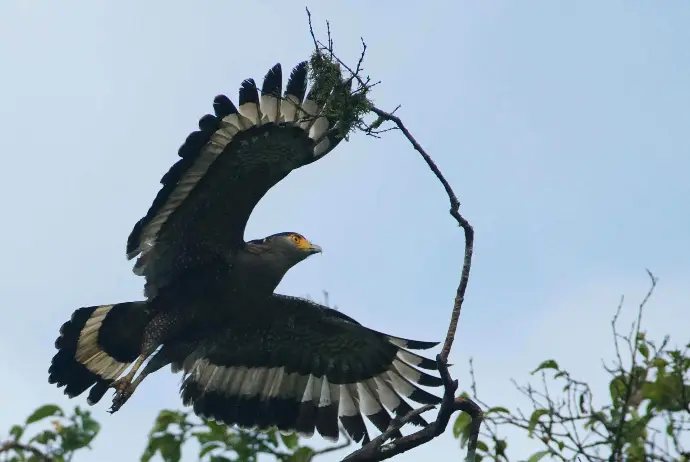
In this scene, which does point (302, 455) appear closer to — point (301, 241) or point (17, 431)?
point (17, 431)

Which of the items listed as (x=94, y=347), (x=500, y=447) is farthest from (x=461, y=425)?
(x=94, y=347)

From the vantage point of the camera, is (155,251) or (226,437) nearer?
(226,437)

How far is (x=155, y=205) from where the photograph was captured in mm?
7793

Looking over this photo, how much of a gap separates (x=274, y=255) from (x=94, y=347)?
5.65 feet

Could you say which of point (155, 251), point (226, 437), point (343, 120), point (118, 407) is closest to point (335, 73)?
point (343, 120)

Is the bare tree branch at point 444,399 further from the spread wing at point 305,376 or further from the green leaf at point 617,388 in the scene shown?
the spread wing at point 305,376

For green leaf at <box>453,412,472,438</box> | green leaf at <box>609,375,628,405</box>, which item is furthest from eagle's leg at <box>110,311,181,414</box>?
green leaf at <box>609,375,628,405</box>

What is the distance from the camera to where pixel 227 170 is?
25.5 ft

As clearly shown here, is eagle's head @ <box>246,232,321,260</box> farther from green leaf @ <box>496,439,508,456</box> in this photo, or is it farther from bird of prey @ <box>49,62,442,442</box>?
green leaf @ <box>496,439,508,456</box>

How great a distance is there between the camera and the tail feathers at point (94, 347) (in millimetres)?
8367

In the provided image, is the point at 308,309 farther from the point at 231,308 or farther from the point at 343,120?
the point at 343,120

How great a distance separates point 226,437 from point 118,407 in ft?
7.66

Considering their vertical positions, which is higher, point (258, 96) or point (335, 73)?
point (258, 96)

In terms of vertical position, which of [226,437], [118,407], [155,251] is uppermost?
[155,251]
